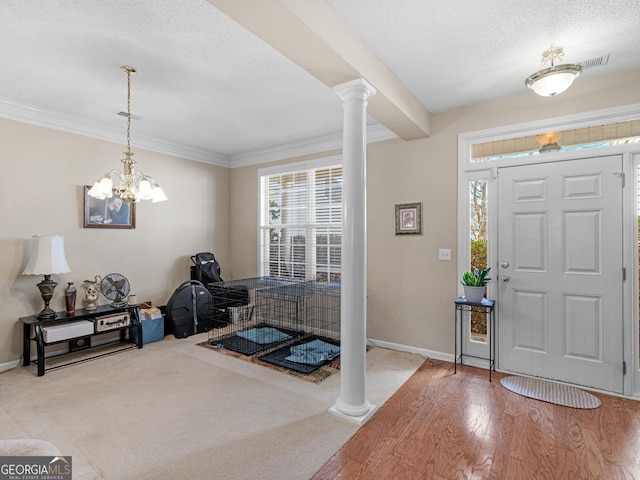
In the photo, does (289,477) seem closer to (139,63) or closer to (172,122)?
(139,63)

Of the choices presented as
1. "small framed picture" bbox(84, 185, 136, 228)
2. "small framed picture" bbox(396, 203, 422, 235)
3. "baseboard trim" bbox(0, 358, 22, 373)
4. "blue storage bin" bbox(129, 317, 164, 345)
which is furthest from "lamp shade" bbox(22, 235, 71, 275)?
"small framed picture" bbox(396, 203, 422, 235)

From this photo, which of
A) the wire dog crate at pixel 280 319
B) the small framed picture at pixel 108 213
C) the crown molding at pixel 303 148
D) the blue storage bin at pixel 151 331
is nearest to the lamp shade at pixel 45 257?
the small framed picture at pixel 108 213

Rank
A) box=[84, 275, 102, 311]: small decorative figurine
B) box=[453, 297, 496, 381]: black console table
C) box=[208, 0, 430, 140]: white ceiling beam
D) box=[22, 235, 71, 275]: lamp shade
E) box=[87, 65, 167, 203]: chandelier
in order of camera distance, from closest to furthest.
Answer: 1. box=[208, 0, 430, 140]: white ceiling beam
2. box=[87, 65, 167, 203]: chandelier
3. box=[453, 297, 496, 381]: black console table
4. box=[22, 235, 71, 275]: lamp shade
5. box=[84, 275, 102, 311]: small decorative figurine

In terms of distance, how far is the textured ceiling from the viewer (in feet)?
6.44

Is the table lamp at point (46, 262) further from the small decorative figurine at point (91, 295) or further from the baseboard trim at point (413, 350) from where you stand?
the baseboard trim at point (413, 350)

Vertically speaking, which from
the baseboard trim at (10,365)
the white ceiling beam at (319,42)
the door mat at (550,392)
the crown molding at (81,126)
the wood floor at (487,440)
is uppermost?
the crown molding at (81,126)

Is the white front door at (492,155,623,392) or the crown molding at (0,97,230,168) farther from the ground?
the crown molding at (0,97,230,168)

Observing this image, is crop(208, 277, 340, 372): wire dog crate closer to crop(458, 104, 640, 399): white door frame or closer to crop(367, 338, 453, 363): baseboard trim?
crop(367, 338, 453, 363): baseboard trim

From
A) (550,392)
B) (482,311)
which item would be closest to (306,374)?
(482,311)

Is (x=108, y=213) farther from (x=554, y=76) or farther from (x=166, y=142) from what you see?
(x=554, y=76)

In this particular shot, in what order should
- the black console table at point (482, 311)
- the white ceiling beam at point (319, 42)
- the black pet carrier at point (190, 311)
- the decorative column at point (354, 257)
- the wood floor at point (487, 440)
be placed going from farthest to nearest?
the black pet carrier at point (190, 311), the black console table at point (482, 311), the decorative column at point (354, 257), the wood floor at point (487, 440), the white ceiling beam at point (319, 42)

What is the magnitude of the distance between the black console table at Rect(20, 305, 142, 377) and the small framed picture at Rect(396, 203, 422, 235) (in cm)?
321

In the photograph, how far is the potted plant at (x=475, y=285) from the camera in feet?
9.96

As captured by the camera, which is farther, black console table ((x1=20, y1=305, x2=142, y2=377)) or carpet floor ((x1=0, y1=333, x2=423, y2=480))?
black console table ((x1=20, y1=305, x2=142, y2=377))
